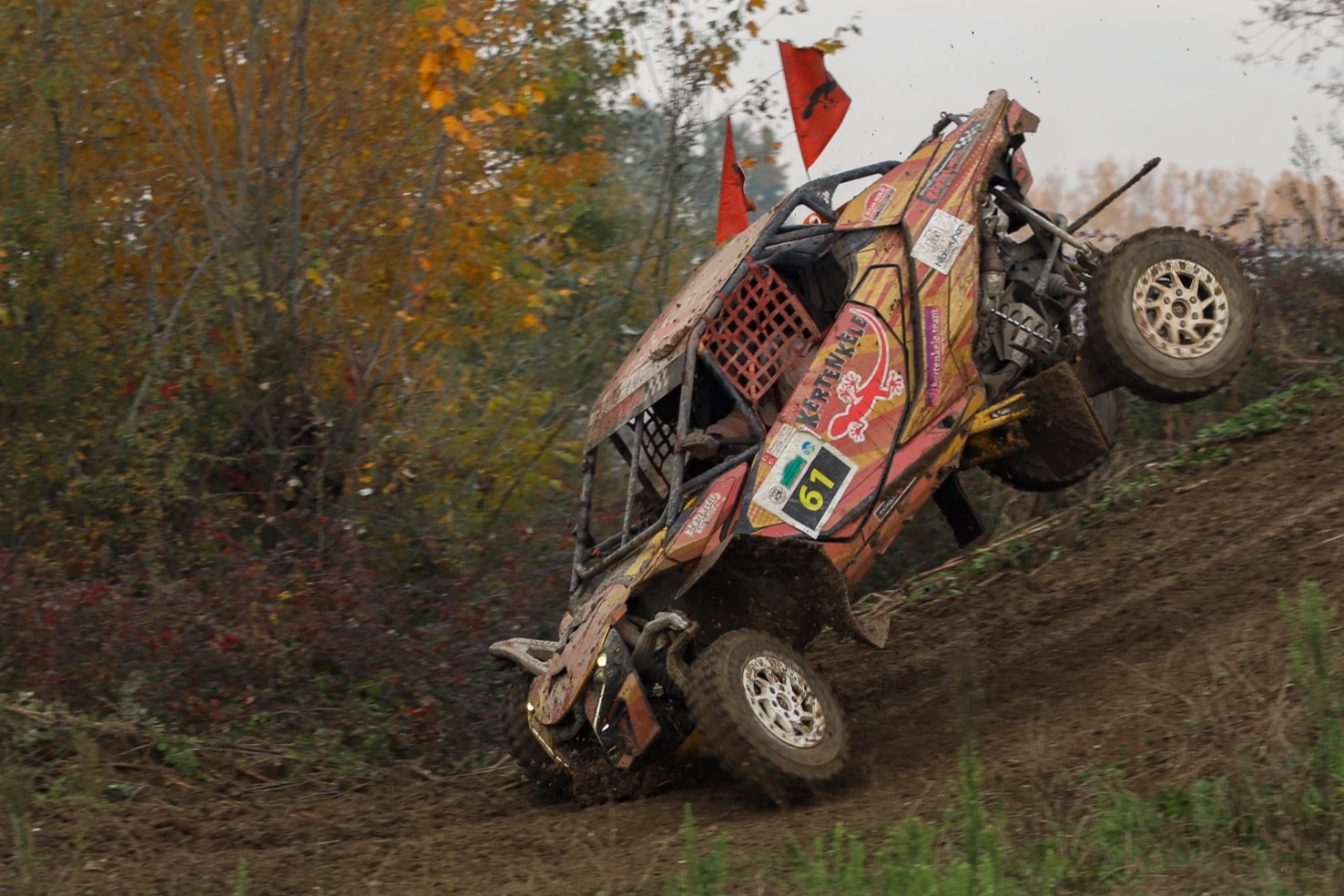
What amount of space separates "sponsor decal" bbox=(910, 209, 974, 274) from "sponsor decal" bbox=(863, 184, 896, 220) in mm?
275

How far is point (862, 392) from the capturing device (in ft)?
22.1

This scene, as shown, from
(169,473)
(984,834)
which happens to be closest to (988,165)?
(984,834)

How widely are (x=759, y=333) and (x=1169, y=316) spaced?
2.09 metres

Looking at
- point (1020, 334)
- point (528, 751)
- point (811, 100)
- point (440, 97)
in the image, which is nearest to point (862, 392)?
point (1020, 334)

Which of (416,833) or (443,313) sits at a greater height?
(443,313)

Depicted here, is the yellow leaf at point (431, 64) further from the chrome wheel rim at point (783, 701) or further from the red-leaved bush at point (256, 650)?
the chrome wheel rim at point (783, 701)

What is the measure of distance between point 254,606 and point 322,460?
199 centimetres

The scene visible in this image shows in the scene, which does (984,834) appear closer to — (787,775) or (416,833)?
(787,775)

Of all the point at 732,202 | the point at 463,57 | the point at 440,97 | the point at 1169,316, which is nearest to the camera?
the point at 1169,316

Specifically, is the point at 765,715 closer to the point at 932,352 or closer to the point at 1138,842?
the point at 1138,842

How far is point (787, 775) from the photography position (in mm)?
5746

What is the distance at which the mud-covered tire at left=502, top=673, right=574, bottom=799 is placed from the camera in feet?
22.3

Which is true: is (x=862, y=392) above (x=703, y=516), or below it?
above

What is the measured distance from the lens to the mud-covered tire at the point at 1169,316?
725 cm
